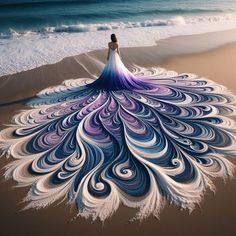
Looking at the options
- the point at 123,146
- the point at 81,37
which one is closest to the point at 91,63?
the point at 81,37

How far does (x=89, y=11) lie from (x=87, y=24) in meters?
4.60

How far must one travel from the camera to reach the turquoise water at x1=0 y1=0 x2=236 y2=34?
68.8 feet

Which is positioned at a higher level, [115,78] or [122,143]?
[115,78]

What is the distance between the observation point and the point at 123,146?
655 centimetres

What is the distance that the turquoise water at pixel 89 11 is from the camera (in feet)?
68.8

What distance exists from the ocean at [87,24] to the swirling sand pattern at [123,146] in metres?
5.08

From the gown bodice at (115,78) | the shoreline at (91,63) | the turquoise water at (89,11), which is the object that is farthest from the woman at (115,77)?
the turquoise water at (89,11)

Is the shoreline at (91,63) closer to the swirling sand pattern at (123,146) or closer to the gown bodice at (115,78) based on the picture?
the swirling sand pattern at (123,146)

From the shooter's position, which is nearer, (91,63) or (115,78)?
(115,78)

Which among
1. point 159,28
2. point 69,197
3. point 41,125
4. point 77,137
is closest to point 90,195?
point 69,197

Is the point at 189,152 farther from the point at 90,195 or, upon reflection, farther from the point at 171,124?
the point at 90,195

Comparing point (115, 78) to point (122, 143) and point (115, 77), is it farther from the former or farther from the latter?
point (122, 143)

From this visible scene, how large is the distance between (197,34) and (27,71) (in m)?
9.43

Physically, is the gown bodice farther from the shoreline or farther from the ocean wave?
the ocean wave
